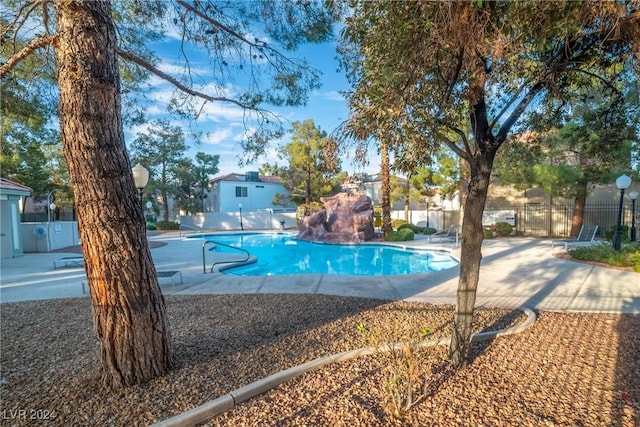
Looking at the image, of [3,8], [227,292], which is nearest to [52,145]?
[3,8]

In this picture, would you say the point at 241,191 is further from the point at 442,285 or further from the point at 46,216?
the point at 442,285

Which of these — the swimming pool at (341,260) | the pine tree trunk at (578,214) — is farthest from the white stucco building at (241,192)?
the pine tree trunk at (578,214)

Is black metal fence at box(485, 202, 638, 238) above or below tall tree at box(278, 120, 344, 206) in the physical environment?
below

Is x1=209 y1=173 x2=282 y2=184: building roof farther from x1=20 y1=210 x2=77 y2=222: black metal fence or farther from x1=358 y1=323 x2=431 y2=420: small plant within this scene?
x1=358 y1=323 x2=431 y2=420: small plant

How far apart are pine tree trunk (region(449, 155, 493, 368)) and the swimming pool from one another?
660cm

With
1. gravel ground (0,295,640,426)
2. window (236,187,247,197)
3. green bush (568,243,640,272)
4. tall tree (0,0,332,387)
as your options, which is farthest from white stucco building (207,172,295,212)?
tall tree (0,0,332,387)

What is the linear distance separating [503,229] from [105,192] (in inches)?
760

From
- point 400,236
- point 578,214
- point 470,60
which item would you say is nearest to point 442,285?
point 470,60

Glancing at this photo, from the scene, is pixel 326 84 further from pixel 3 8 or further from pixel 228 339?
→ pixel 3 8

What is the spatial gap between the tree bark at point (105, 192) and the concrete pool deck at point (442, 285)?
3656 mm

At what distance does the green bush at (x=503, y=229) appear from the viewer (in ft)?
57.5

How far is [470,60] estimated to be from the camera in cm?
304

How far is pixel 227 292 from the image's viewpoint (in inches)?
255

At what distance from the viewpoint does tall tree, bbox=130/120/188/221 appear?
28297 mm
